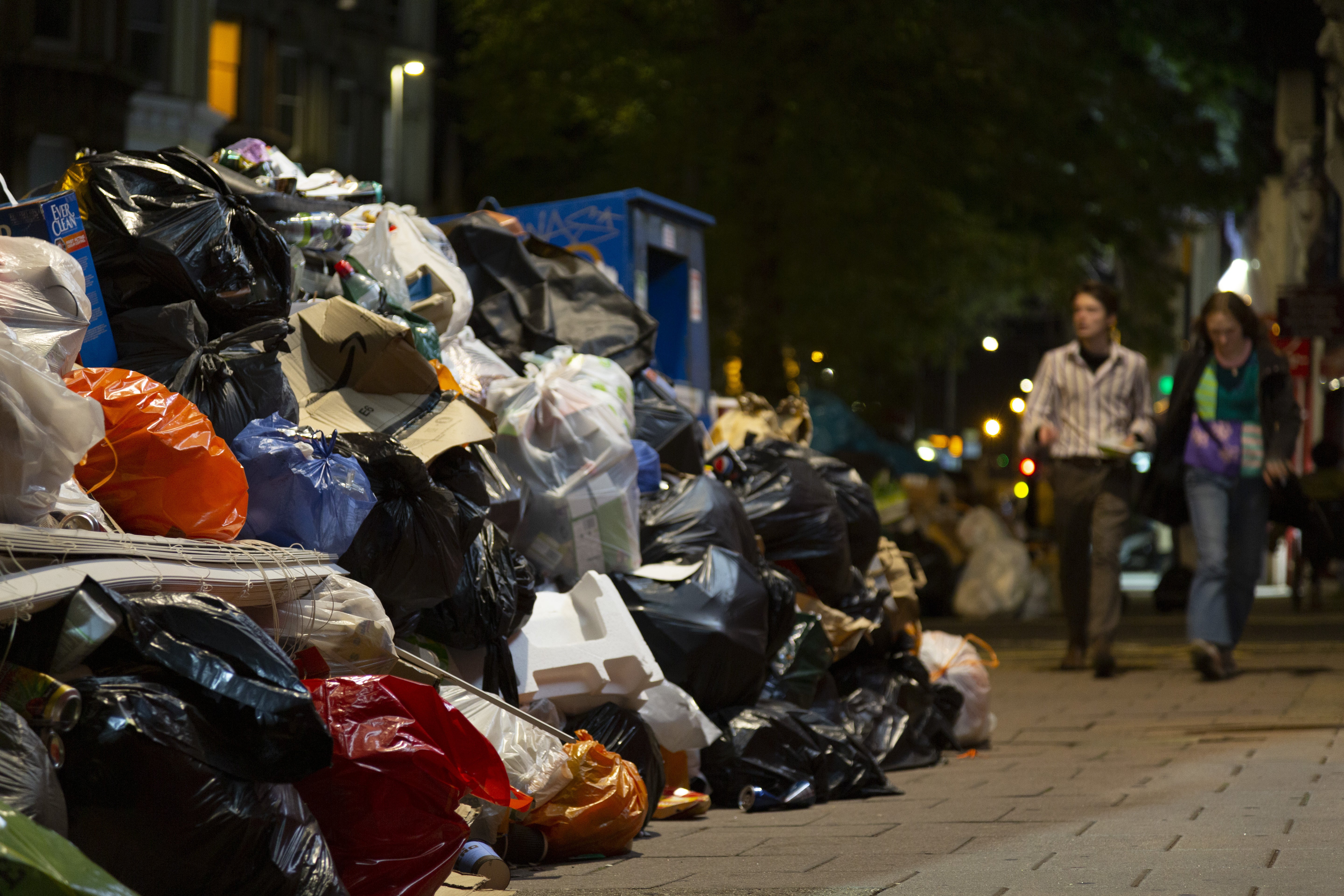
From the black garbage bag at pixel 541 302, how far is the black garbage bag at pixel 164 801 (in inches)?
128

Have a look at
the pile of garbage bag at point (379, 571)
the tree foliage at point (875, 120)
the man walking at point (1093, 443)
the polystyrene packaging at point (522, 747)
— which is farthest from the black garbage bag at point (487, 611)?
the tree foliage at point (875, 120)

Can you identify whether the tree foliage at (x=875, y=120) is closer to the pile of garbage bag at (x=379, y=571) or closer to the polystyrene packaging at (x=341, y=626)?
the pile of garbage bag at (x=379, y=571)

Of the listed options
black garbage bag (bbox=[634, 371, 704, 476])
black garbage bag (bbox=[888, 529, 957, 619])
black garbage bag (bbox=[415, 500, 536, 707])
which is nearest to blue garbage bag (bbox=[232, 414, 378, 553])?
black garbage bag (bbox=[415, 500, 536, 707])

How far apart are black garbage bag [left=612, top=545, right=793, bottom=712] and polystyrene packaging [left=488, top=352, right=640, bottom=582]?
0.14 m

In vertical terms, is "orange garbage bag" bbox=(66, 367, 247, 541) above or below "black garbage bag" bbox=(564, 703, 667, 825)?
above

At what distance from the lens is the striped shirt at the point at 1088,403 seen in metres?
8.66

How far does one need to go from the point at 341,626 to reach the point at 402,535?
0.44 metres

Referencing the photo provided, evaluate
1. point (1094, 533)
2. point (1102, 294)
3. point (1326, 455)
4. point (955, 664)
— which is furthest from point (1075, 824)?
point (1326, 455)

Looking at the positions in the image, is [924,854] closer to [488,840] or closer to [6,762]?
[488,840]

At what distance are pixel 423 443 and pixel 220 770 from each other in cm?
166

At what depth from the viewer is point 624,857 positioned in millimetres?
4180

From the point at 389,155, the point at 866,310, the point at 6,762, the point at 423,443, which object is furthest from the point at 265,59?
the point at 6,762

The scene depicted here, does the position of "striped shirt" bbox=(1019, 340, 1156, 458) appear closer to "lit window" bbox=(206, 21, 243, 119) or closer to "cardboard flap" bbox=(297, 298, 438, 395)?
"cardboard flap" bbox=(297, 298, 438, 395)

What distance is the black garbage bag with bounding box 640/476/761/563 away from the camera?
527 cm
